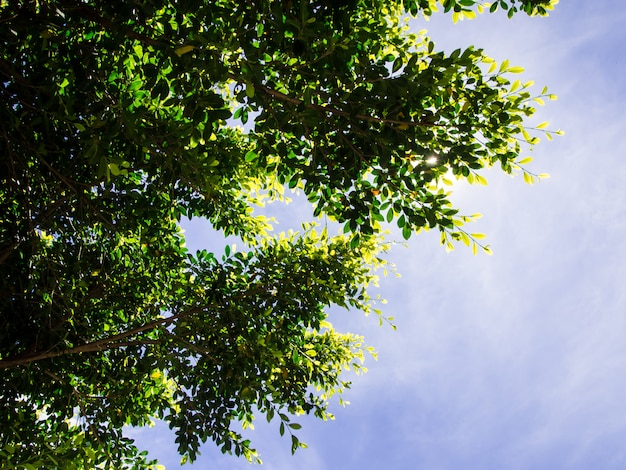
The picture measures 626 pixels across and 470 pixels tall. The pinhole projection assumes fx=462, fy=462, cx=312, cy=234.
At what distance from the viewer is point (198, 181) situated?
401 centimetres

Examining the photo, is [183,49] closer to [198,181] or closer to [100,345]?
[198,181]

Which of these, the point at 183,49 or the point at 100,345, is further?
the point at 100,345

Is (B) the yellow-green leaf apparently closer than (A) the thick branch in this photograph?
Yes

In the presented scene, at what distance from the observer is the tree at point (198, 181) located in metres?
3.40

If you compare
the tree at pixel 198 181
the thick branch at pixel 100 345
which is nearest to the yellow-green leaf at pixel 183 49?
the tree at pixel 198 181

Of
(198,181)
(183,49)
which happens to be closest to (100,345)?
(198,181)

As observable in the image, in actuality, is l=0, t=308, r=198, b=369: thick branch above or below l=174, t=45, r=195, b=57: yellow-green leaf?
above

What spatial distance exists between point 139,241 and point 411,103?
11.2 feet

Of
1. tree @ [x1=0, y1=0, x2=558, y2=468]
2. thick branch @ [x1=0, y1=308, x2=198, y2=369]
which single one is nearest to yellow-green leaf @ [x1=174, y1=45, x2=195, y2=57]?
tree @ [x1=0, y1=0, x2=558, y2=468]

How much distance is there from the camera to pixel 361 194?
4.28m

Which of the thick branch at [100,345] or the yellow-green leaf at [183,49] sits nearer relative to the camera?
the yellow-green leaf at [183,49]

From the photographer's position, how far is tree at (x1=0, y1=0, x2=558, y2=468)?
11.2 ft

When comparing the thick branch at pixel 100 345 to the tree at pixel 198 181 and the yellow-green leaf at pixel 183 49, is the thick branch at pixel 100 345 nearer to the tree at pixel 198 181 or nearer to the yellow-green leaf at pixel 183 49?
the tree at pixel 198 181

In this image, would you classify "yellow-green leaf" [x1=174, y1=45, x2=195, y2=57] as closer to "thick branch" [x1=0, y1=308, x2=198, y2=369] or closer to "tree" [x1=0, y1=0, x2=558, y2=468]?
"tree" [x1=0, y1=0, x2=558, y2=468]
